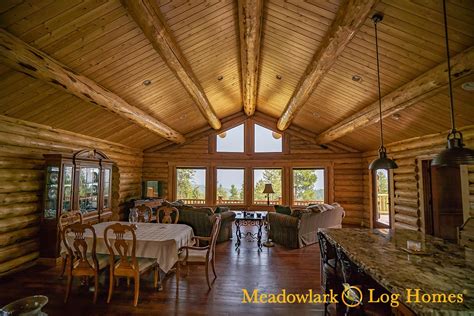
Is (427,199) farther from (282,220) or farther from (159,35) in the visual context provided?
(159,35)

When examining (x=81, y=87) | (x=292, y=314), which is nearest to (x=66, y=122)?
(x=81, y=87)

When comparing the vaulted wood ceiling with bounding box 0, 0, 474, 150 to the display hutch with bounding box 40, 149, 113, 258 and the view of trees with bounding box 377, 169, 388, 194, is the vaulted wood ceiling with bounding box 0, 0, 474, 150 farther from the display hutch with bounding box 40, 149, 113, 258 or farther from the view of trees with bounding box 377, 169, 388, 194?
the view of trees with bounding box 377, 169, 388, 194

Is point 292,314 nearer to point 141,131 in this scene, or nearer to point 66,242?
point 66,242

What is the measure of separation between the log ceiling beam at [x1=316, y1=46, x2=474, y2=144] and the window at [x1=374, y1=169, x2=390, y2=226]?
3074mm

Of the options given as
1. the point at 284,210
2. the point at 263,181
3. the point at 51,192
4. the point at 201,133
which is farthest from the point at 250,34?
the point at 263,181

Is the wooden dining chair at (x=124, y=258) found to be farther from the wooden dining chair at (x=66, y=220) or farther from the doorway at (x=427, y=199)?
the doorway at (x=427, y=199)

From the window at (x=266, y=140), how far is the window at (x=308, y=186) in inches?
48.2

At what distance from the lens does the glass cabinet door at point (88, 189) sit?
211 inches

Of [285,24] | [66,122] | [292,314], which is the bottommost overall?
[292,314]

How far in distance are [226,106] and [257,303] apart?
21.0 ft

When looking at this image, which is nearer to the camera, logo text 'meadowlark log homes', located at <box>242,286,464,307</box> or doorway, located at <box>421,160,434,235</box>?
logo text 'meadowlark log homes', located at <box>242,286,464,307</box>

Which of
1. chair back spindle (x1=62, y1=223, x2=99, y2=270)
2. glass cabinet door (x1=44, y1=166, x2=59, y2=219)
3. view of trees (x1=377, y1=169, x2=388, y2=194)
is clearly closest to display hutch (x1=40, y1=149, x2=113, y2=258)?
glass cabinet door (x1=44, y1=166, x2=59, y2=219)

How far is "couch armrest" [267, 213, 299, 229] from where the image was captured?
5.58m

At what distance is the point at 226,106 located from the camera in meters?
8.33
